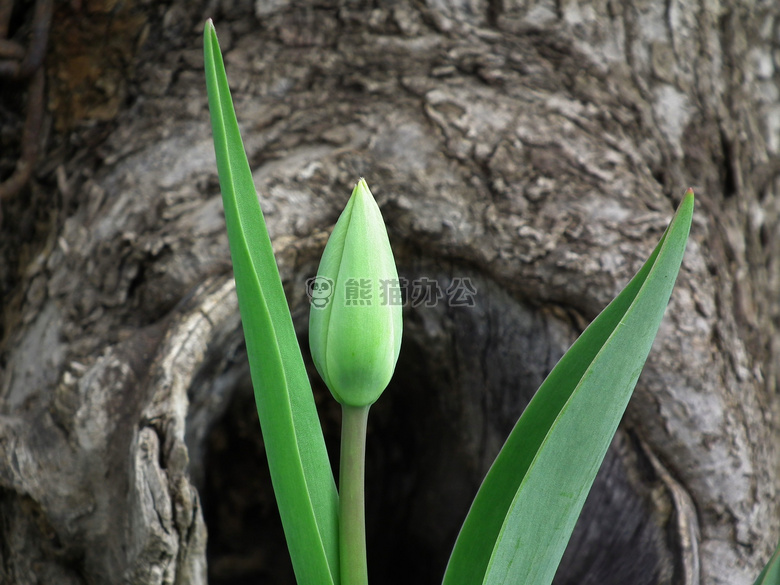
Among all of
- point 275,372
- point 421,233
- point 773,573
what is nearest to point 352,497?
point 275,372

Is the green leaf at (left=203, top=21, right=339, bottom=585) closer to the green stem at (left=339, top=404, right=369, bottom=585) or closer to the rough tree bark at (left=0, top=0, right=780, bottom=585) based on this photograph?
the green stem at (left=339, top=404, right=369, bottom=585)

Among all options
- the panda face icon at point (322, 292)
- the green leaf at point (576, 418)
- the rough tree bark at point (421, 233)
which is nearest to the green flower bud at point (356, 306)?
the panda face icon at point (322, 292)

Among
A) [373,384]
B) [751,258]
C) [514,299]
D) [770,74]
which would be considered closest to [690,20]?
[770,74]

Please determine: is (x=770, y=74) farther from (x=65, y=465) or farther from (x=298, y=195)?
(x=65, y=465)

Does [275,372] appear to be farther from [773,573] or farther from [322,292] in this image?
[773,573]

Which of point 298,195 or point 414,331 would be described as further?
→ point 414,331

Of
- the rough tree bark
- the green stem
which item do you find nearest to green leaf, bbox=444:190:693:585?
the green stem
